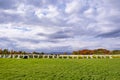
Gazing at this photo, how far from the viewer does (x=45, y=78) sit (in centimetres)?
1334

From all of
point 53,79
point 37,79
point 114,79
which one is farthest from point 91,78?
point 37,79

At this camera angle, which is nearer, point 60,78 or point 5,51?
point 60,78

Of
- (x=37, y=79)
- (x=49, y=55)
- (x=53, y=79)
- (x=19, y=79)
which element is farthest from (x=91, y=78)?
(x=49, y=55)

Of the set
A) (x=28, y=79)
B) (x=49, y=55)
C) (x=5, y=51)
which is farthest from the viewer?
(x=5, y=51)

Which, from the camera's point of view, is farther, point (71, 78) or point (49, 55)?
point (49, 55)

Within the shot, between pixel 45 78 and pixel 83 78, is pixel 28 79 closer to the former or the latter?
pixel 45 78

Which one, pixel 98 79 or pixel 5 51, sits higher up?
pixel 5 51

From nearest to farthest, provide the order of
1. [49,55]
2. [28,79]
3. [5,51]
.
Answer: [28,79], [49,55], [5,51]

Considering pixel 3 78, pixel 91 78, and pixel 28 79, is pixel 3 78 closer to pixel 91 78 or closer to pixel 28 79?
pixel 28 79

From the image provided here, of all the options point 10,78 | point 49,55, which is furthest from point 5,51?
point 10,78

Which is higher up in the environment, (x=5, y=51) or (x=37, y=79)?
(x=5, y=51)

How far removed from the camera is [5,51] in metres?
55.0

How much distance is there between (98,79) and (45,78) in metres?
3.03

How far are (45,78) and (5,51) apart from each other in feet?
142
